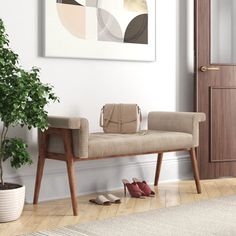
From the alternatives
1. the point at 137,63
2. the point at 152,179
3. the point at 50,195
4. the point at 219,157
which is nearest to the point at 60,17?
the point at 137,63

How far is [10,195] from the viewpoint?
3053mm

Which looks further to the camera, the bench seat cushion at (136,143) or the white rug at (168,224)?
the bench seat cushion at (136,143)

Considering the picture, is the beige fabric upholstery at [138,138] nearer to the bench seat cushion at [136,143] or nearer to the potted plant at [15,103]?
the bench seat cushion at [136,143]

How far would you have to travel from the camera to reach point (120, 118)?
3.78 m

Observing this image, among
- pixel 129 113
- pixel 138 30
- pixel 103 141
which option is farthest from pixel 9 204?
pixel 138 30

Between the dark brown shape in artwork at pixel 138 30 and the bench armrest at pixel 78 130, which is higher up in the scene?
the dark brown shape in artwork at pixel 138 30

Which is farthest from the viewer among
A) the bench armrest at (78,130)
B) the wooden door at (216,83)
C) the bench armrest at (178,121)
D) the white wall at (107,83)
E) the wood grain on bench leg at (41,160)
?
the wooden door at (216,83)

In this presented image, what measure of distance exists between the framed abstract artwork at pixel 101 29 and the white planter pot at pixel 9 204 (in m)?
1.01

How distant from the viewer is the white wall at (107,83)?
11.7 feet

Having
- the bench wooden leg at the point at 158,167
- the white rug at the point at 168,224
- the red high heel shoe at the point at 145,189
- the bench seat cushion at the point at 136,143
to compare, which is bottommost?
the white rug at the point at 168,224

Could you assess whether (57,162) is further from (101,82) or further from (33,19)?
(33,19)

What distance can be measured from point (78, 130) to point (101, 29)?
100 centimetres

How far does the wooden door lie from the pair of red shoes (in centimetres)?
77

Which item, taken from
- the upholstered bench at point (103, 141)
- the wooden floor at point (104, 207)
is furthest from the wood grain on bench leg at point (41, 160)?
the wooden floor at point (104, 207)
